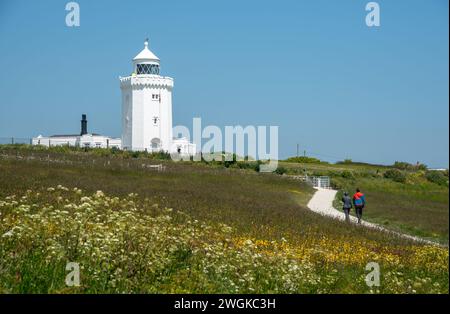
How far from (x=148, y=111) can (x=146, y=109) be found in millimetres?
306

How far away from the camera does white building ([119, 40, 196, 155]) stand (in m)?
76.8

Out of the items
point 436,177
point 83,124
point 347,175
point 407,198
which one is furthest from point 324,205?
point 83,124

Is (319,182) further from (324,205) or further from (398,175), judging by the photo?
(398,175)

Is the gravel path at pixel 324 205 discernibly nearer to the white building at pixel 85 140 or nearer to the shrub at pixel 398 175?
the shrub at pixel 398 175

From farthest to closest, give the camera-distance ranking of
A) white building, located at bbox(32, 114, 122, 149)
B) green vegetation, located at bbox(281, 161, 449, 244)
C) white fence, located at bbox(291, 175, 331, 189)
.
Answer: white building, located at bbox(32, 114, 122, 149) < white fence, located at bbox(291, 175, 331, 189) < green vegetation, located at bbox(281, 161, 449, 244)

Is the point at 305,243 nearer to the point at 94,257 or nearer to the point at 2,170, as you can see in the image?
the point at 94,257

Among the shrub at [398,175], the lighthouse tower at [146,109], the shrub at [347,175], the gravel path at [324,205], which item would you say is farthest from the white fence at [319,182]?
the shrub at [398,175]

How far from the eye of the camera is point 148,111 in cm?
7712

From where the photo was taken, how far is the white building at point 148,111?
76.8m

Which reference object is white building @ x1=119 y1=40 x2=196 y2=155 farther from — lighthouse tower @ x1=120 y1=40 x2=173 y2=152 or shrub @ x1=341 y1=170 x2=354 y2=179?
shrub @ x1=341 y1=170 x2=354 y2=179

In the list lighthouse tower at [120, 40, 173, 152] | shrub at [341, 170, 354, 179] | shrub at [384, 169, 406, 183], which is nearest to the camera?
shrub at [384, 169, 406, 183]

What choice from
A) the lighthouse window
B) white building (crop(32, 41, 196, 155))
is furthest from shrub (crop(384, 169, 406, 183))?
the lighthouse window

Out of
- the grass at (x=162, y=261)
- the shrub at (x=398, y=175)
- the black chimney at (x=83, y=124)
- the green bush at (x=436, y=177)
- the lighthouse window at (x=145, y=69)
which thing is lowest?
the grass at (x=162, y=261)
